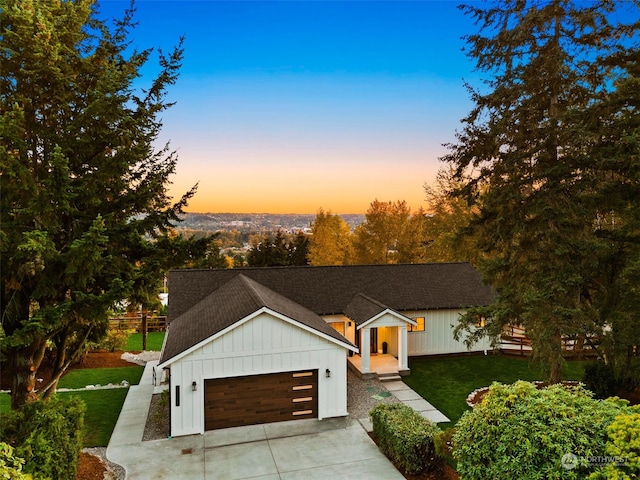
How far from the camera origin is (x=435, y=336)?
20750mm

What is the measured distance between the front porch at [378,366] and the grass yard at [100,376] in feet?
33.0

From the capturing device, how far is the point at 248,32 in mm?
16250

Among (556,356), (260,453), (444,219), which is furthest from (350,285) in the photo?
(444,219)

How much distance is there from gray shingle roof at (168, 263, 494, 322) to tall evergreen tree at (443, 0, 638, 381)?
756cm

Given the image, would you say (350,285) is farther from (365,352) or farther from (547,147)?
(547,147)

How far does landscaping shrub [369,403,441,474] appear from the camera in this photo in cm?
982

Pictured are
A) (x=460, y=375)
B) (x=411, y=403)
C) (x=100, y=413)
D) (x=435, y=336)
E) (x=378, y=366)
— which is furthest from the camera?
(x=435, y=336)

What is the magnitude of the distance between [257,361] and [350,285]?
9.75 metres

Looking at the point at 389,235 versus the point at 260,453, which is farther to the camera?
→ the point at 389,235

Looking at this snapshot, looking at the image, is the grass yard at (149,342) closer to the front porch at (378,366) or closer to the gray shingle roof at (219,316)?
the gray shingle roof at (219,316)

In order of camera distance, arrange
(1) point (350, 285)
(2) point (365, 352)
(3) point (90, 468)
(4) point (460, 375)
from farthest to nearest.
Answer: (1) point (350, 285) < (4) point (460, 375) < (2) point (365, 352) < (3) point (90, 468)

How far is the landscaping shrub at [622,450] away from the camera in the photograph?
5.66 m

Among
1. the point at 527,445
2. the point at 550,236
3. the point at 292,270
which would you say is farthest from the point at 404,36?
the point at 527,445

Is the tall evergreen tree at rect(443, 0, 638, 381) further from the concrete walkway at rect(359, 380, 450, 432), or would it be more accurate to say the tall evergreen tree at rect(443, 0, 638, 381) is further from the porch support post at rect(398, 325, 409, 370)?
the porch support post at rect(398, 325, 409, 370)
